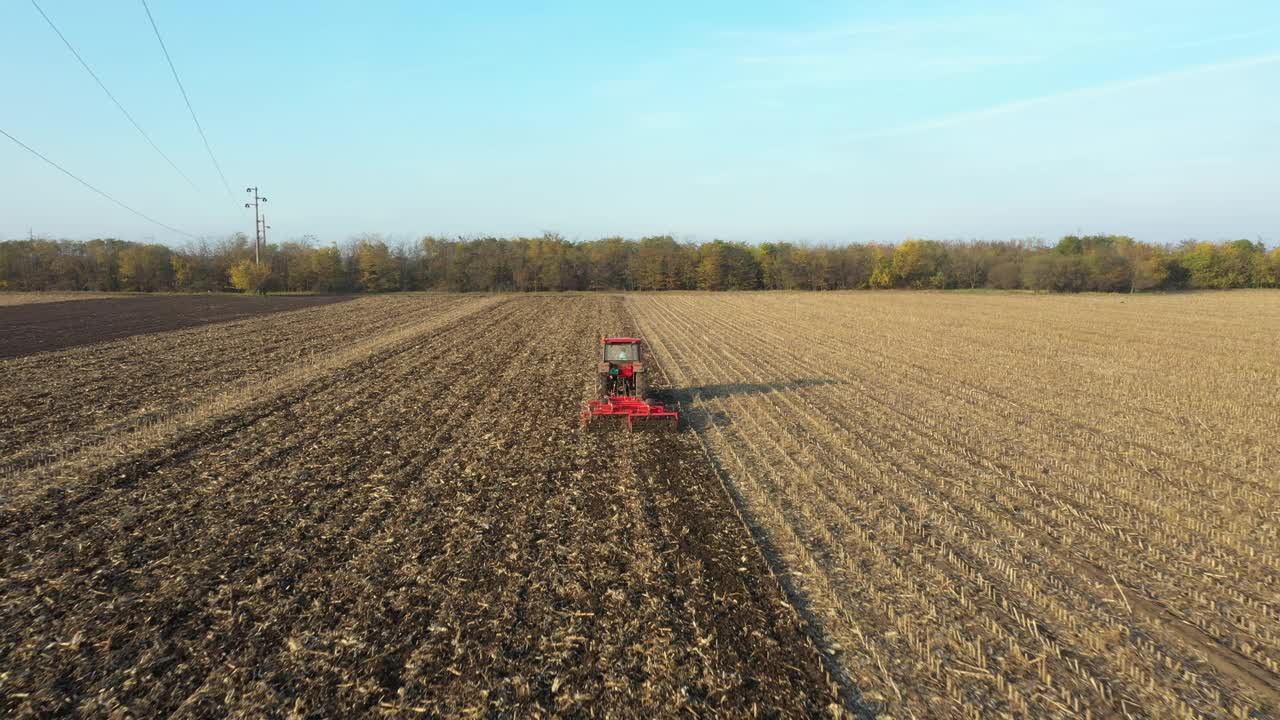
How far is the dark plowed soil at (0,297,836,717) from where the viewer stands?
5375 mm

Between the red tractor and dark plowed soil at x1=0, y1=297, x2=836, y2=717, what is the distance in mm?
1210

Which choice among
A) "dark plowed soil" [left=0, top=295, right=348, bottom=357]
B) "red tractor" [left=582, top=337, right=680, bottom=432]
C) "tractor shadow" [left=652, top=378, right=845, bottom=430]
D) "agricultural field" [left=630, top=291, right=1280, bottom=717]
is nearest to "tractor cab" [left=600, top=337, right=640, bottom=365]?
"red tractor" [left=582, top=337, right=680, bottom=432]

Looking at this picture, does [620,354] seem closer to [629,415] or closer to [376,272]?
[629,415]

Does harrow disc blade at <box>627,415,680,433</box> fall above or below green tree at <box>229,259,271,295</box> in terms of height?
below

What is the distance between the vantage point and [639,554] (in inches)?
312

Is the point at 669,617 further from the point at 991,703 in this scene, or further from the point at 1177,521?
the point at 1177,521

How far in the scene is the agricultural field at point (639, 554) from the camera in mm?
5500

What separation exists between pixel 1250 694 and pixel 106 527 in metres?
12.9

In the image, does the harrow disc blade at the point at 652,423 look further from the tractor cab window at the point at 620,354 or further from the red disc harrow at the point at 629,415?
the tractor cab window at the point at 620,354

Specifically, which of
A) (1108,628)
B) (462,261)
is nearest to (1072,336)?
(1108,628)

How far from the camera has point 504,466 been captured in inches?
445

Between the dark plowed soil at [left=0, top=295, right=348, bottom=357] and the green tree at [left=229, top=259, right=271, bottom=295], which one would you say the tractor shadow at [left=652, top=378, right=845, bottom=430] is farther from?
the green tree at [left=229, top=259, right=271, bottom=295]

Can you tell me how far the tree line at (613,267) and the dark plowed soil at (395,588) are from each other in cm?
7531

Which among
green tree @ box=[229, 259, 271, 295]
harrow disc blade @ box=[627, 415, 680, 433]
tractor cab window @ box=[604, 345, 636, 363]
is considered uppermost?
green tree @ box=[229, 259, 271, 295]
